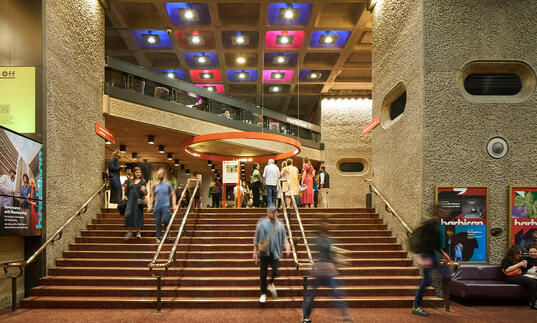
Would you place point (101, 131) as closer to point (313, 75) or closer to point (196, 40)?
point (196, 40)

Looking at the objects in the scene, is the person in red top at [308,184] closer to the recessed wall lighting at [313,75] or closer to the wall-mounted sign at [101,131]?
the wall-mounted sign at [101,131]

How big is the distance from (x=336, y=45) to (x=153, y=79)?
Result: 699 cm

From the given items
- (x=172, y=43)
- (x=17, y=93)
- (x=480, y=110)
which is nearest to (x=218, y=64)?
(x=172, y=43)

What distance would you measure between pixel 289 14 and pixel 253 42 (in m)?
2.63

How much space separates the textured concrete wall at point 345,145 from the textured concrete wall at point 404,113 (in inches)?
337

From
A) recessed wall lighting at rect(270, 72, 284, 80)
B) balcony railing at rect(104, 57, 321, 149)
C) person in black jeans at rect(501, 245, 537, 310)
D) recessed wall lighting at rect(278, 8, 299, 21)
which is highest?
recessed wall lighting at rect(278, 8, 299, 21)

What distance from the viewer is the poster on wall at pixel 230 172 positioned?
525 inches

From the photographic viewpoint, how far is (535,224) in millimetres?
7359

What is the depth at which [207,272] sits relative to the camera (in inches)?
300

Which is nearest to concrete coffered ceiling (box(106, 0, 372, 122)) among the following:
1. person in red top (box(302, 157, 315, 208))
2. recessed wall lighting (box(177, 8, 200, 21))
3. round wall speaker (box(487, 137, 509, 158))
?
recessed wall lighting (box(177, 8, 200, 21))

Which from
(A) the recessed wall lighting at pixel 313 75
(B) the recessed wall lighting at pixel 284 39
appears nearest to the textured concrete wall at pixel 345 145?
(A) the recessed wall lighting at pixel 313 75

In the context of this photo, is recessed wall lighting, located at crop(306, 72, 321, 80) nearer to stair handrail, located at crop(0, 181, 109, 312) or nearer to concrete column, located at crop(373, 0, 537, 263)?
concrete column, located at crop(373, 0, 537, 263)

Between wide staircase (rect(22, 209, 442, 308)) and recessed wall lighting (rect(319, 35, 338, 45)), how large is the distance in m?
7.63

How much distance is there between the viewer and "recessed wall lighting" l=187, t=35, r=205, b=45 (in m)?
14.8
